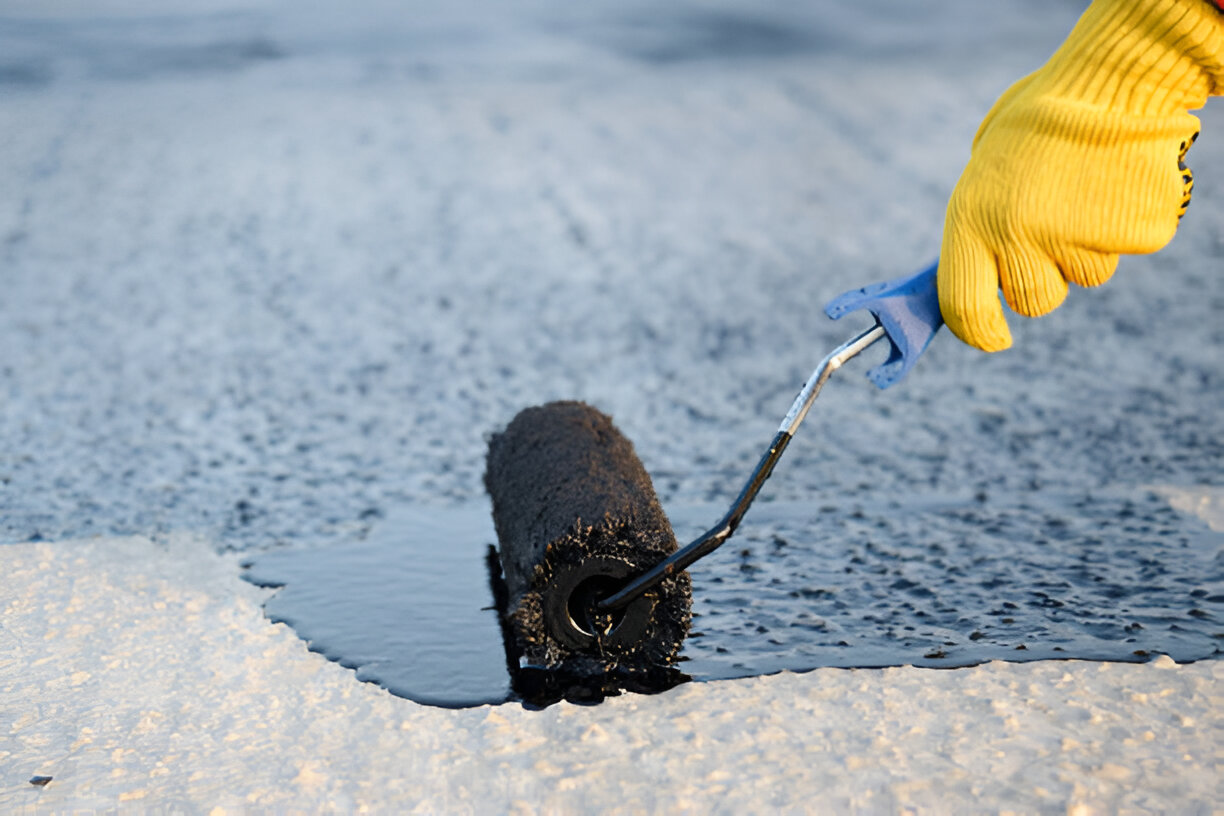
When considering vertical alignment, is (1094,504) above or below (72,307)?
above

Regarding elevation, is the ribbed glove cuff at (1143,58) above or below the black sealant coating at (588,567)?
above

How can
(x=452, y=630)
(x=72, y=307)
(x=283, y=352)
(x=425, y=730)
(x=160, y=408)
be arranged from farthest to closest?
(x=72, y=307) → (x=283, y=352) → (x=160, y=408) → (x=452, y=630) → (x=425, y=730)

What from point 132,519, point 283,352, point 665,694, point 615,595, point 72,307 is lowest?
point 72,307

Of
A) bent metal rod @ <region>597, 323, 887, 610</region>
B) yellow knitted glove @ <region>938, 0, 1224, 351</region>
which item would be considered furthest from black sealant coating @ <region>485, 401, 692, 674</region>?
yellow knitted glove @ <region>938, 0, 1224, 351</region>

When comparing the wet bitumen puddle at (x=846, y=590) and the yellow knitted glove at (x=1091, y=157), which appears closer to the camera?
the yellow knitted glove at (x=1091, y=157)

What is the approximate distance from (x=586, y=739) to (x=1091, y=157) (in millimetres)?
1235

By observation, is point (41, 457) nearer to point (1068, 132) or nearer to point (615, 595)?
Result: point (615, 595)

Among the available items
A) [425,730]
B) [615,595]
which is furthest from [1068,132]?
[425,730]

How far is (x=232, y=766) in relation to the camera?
191 cm

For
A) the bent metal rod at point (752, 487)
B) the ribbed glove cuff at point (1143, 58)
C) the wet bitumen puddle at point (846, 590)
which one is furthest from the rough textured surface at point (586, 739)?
the ribbed glove cuff at point (1143, 58)

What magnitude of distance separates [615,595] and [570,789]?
1.37 ft

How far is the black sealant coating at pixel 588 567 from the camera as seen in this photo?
7.05 ft

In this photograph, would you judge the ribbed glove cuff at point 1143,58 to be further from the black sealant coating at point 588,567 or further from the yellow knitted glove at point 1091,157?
the black sealant coating at point 588,567

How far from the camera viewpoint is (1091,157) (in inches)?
69.1
